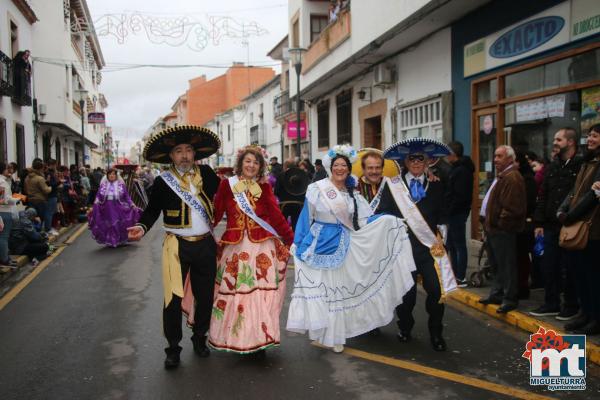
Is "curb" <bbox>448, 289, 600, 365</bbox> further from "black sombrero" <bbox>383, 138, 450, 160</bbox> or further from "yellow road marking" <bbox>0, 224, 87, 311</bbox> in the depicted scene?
"yellow road marking" <bbox>0, 224, 87, 311</bbox>

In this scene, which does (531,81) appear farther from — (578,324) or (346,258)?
(346,258)

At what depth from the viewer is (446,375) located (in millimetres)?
4531

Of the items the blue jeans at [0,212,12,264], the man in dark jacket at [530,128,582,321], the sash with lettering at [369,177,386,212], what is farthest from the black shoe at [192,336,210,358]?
the blue jeans at [0,212,12,264]

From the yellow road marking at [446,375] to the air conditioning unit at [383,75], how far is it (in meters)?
10.4

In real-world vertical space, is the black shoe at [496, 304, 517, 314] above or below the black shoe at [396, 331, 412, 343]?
above

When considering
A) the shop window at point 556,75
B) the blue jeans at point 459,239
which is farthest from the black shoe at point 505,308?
the shop window at point 556,75

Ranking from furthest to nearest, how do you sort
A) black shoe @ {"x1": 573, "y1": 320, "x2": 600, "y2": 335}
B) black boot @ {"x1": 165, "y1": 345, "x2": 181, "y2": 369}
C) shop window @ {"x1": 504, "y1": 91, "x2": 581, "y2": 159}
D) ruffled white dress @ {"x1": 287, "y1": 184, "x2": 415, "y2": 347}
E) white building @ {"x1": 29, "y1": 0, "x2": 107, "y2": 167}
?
1. white building @ {"x1": 29, "y1": 0, "x2": 107, "y2": 167}
2. shop window @ {"x1": 504, "y1": 91, "x2": 581, "y2": 159}
3. black shoe @ {"x1": 573, "y1": 320, "x2": 600, "y2": 335}
4. ruffled white dress @ {"x1": 287, "y1": 184, "x2": 415, "y2": 347}
5. black boot @ {"x1": 165, "y1": 345, "x2": 181, "y2": 369}

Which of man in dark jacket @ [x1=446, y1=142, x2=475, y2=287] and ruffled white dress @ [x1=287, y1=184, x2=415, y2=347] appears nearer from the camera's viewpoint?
ruffled white dress @ [x1=287, y1=184, x2=415, y2=347]

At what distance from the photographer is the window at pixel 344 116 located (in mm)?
18641

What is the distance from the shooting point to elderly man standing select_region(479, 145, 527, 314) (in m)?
5.93

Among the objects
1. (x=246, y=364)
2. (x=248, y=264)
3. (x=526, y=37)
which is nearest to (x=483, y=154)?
(x=526, y=37)

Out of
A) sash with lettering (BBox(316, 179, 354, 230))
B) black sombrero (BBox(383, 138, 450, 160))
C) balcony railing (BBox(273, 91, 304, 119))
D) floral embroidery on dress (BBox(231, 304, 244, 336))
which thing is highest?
balcony railing (BBox(273, 91, 304, 119))

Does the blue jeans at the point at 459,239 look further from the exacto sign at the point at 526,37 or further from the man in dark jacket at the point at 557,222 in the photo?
the exacto sign at the point at 526,37

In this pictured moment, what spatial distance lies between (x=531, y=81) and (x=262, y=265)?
650 centimetres
